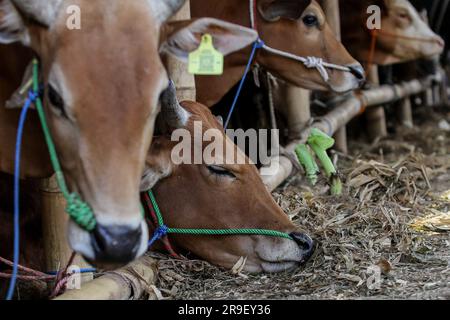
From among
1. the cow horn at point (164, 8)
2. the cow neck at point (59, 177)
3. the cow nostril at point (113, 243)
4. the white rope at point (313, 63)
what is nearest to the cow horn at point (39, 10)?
the cow neck at point (59, 177)

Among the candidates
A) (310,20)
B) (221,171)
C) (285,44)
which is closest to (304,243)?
(221,171)

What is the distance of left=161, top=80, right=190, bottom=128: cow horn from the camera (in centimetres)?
344

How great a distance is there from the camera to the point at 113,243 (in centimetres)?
249

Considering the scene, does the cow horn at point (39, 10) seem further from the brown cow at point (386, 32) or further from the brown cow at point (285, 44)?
the brown cow at point (386, 32)

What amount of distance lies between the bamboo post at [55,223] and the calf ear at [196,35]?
83cm

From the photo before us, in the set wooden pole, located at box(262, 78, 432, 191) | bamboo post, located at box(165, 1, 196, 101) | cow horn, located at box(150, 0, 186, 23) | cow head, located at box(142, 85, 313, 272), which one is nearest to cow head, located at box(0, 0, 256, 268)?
cow horn, located at box(150, 0, 186, 23)

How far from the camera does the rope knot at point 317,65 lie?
213 inches

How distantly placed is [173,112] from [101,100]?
0.92 m

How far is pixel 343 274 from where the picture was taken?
3.36m

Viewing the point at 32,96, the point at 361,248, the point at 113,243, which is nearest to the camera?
the point at 113,243

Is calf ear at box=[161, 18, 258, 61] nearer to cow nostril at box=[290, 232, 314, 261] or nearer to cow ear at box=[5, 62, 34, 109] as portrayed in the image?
cow ear at box=[5, 62, 34, 109]

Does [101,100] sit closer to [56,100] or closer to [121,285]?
[56,100]

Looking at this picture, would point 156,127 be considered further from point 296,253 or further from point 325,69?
point 325,69
